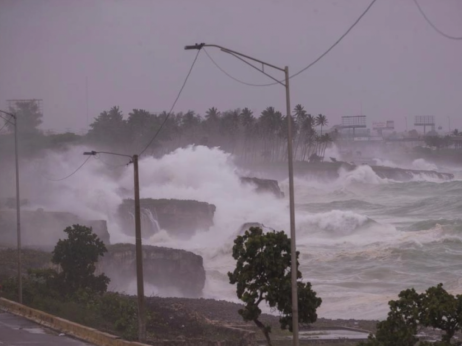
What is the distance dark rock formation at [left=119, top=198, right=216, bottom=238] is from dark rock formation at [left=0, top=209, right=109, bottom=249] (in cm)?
1075

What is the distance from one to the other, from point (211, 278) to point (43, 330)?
2692 cm

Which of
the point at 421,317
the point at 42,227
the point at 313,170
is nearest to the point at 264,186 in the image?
the point at 313,170

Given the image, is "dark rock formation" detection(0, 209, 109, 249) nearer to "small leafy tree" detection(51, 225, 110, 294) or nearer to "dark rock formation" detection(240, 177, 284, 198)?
"small leafy tree" detection(51, 225, 110, 294)

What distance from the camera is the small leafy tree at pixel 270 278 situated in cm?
2214

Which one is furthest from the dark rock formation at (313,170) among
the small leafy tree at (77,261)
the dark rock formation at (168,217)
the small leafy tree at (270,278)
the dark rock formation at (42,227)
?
the small leafy tree at (270,278)

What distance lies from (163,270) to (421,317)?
31.1 m

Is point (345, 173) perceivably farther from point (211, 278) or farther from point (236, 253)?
point (236, 253)

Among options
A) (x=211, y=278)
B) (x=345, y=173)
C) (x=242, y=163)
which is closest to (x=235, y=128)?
(x=242, y=163)

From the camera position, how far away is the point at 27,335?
25.6 metres

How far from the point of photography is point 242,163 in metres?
161

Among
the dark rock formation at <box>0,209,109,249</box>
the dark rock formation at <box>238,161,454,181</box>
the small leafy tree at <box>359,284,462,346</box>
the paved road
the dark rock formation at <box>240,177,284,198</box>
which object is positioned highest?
the dark rock formation at <box>238,161,454,181</box>

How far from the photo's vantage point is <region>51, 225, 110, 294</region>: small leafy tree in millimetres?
34750

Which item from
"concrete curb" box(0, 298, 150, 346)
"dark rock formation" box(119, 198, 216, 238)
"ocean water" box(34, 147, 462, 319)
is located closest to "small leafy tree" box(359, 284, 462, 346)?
"concrete curb" box(0, 298, 150, 346)

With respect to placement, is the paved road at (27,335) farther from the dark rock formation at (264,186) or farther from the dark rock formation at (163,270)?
the dark rock formation at (264,186)
